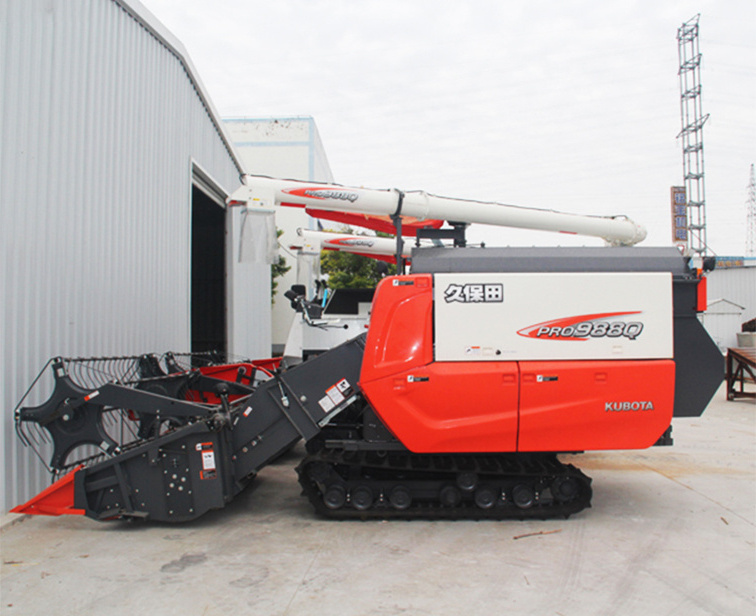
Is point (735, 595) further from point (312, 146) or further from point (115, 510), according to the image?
point (312, 146)

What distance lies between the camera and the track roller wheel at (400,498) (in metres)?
5.07

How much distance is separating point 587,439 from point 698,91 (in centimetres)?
2839

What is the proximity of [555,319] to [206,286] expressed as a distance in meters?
12.6

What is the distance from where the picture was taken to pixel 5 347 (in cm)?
493

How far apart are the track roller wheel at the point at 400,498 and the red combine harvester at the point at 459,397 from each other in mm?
12

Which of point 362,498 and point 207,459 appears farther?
point 362,498

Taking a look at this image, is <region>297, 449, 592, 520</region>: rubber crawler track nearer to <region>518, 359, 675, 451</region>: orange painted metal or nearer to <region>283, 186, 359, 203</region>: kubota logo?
<region>518, 359, 675, 451</region>: orange painted metal

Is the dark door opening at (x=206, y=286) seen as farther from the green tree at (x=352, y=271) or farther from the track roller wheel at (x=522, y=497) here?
the track roller wheel at (x=522, y=497)

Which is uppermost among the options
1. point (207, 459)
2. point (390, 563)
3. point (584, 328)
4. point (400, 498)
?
point (584, 328)

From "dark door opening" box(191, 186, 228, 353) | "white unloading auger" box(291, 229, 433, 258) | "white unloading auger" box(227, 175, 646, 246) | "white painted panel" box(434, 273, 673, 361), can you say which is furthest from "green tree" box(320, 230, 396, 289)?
"white painted panel" box(434, 273, 673, 361)

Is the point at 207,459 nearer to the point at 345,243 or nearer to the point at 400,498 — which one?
the point at 400,498

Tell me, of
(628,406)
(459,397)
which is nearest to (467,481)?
(459,397)

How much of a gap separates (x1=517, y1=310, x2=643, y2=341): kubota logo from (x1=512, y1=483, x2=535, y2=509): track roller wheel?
1.34 m

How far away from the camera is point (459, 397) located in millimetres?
4762
